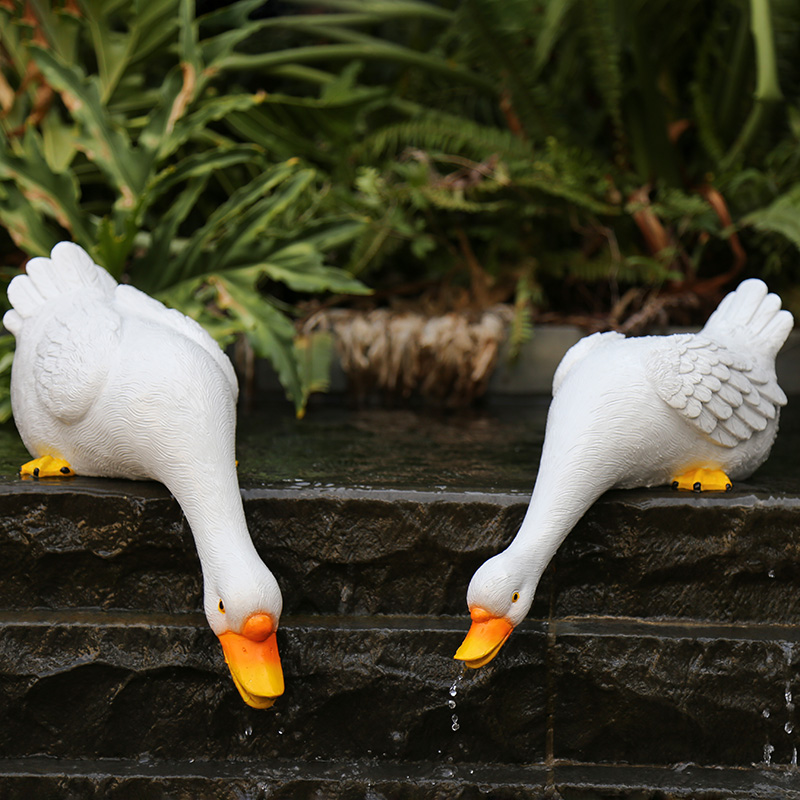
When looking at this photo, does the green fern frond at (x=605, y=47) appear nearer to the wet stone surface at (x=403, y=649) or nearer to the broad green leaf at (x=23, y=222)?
the broad green leaf at (x=23, y=222)

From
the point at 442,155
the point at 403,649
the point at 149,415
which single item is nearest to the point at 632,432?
the point at 403,649

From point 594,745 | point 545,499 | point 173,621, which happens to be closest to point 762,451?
point 545,499

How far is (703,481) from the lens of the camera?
1.85 metres

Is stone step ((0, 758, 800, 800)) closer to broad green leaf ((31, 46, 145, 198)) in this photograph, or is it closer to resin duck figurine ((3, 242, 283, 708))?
resin duck figurine ((3, 242, 283, 708))

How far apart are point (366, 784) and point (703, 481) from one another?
0.89 meters

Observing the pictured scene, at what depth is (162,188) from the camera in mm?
3021

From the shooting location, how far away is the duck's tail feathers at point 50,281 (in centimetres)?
207

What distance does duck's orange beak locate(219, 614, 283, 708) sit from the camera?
147cm

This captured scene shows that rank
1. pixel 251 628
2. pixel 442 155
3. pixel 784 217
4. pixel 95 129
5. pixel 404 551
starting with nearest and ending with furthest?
pixel 251 628 → pixel 404 551 → pixel 95 129 → pixel 784 217 → pixel 442 155

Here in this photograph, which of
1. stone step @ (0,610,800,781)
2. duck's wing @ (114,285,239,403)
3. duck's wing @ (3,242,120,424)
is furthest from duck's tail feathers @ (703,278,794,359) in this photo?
duck's wing @ (3,242,120,424)

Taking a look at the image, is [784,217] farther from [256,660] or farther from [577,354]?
[256,660]

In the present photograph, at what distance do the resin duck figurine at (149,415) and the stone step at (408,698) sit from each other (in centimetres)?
23

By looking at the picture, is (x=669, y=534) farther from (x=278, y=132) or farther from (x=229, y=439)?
(x=278, y=132)

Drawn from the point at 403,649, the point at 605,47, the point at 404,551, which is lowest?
the point at 403,649
